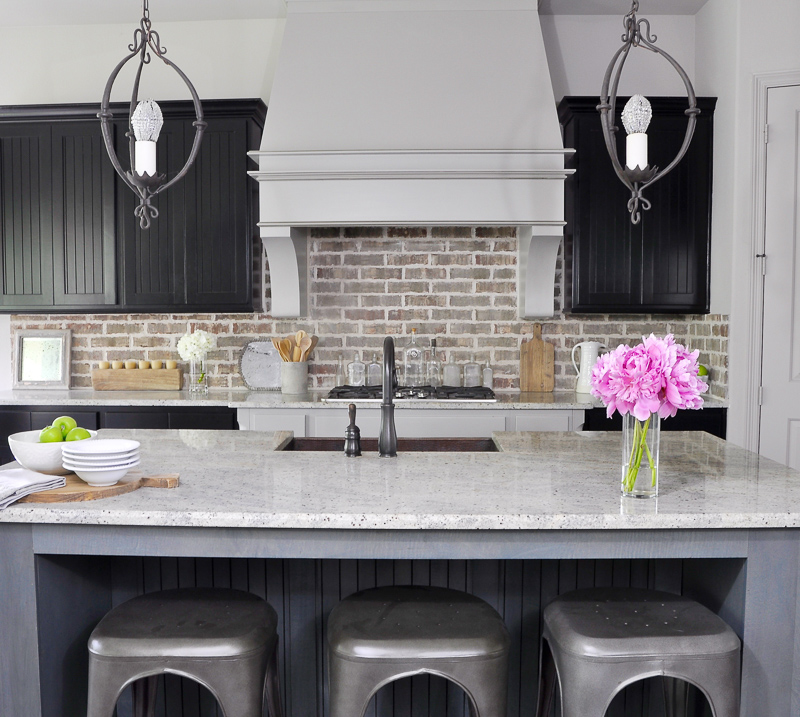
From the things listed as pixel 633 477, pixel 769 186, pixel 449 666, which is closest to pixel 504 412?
pixel 769 186

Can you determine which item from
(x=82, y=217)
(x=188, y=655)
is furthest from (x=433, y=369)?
(x=188, y=655)

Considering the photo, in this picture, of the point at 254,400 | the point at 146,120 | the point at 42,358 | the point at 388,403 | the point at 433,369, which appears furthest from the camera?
the point at 42,358

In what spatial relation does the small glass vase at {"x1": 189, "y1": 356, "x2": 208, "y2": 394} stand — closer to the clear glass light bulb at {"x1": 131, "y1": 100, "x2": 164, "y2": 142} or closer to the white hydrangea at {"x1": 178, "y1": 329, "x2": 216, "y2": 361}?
the white hydrangea at {"x1": 178, "y1": 329, "x2": 216, "y2": 361}

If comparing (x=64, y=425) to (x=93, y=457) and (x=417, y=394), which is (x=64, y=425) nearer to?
(x=93, y=457)

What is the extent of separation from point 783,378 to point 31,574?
3332 millimetres

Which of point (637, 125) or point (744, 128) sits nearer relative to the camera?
point (637, 125)

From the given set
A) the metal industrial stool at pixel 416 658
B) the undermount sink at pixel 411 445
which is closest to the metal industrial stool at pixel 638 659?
the metal industrial stool at pixel 416 658

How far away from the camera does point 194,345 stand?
4.09 meters

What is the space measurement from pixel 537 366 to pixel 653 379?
2.58m

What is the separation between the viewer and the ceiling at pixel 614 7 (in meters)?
3.94

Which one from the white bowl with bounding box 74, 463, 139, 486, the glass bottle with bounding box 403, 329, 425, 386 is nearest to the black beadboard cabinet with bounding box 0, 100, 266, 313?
the glass bottle with bounding box 403, 329, 425, 386

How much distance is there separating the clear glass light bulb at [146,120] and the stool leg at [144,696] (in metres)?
1.43

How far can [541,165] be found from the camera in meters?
3.64

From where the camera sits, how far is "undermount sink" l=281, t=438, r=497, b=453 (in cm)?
259
